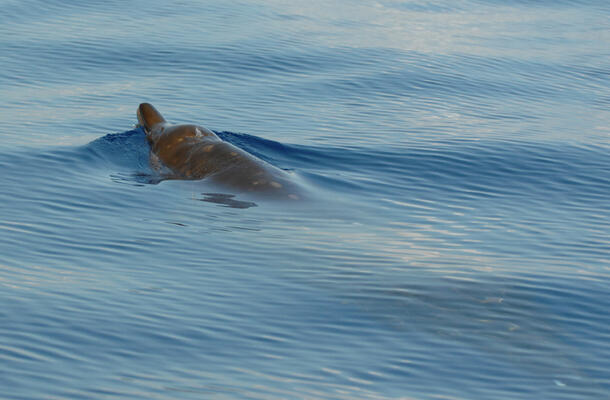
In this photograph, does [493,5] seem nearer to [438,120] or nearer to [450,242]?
[438,120]

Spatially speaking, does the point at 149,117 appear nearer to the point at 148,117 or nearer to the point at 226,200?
the point at 148,117

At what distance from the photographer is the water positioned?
9.09 meters

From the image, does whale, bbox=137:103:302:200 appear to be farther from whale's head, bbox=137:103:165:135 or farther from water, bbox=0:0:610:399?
water, bbox=0:0:610:399

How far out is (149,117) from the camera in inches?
679

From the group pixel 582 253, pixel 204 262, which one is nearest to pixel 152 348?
pixel 204 262

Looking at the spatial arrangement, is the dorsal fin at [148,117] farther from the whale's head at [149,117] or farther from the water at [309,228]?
the water at [309,228]

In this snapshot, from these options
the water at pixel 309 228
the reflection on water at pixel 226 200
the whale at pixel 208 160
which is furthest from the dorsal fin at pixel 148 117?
the reflection on water at pixel 226 200

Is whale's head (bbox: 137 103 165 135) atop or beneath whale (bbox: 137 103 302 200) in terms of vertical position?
atop

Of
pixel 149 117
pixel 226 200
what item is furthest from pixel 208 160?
pixel 149 117

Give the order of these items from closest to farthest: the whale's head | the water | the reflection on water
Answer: the water → the reflection on water → the whale's head

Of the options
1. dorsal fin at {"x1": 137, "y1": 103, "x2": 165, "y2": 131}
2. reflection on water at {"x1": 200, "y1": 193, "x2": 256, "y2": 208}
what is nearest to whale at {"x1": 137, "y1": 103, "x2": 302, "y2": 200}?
dorsal fin at {"x1": 137, "y1": 103, "x2": 165, "y2": 131}

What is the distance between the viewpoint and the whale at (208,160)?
14430 mm

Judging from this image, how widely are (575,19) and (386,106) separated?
1604 cm

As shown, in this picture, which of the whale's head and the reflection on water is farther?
the whale's head
